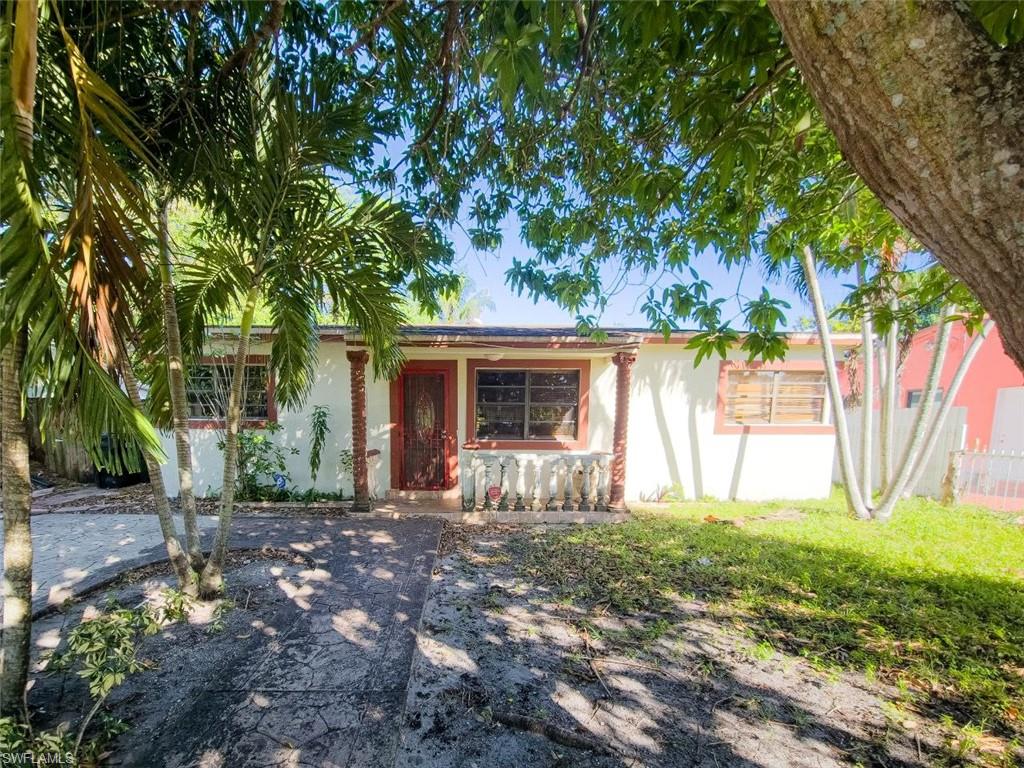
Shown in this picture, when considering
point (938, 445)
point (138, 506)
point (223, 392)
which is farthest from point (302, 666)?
point (938, 445)

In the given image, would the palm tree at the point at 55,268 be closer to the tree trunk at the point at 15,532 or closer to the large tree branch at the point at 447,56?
the tree trunk at the point at 15,532

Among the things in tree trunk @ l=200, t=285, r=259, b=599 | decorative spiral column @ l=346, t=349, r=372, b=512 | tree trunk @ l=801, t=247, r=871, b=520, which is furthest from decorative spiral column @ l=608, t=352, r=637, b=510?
tree trunk @ l=200, t=285, r=259, b=599

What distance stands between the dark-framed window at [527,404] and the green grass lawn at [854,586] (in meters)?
A: 1.90

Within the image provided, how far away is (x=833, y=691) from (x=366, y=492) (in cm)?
545

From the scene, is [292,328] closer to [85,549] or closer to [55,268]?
[55,268]

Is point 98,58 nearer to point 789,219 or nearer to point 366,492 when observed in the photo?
point 789,219

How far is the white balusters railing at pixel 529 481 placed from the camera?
574cm

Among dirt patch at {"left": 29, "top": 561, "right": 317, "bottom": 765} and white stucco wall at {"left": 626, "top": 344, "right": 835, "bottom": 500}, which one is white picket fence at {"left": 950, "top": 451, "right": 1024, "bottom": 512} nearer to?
white stucco wall at {"left": 626, "top": 344, "right": 835, "bottom": 500}

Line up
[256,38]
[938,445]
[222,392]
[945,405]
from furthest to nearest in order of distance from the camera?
[938,445]
[222,392]
[945,405]
[256,38]

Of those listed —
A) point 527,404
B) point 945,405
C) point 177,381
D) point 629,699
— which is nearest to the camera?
point 629,699

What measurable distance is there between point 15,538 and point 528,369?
549cm

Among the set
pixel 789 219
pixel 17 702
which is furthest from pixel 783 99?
pixel 17 702

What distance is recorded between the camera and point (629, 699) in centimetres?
222

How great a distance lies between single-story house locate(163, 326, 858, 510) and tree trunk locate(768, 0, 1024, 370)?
492 centimetres
